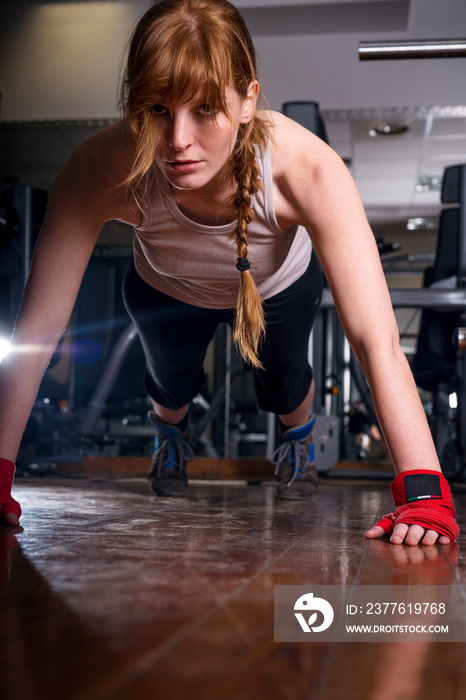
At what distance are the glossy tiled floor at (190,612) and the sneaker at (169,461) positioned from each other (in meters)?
0.62

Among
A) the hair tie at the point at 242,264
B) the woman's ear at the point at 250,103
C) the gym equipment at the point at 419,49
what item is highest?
the gym equipment at the point at 419,49

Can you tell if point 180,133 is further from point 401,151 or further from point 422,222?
point 422,222

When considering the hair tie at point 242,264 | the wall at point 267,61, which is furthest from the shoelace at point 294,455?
the wall at point 267,61

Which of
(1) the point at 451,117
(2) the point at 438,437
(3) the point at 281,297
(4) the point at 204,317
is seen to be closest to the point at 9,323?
(4) the point at 204,317

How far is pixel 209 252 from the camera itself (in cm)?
128

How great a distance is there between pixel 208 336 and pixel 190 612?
118 cm

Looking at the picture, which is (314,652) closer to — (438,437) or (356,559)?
(356,559)

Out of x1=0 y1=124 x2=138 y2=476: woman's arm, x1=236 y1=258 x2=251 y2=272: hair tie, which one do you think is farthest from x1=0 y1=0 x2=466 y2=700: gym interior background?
x1=236 y1=258 x2=251 y2=272: hair tie

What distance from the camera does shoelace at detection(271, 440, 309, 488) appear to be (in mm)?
1854

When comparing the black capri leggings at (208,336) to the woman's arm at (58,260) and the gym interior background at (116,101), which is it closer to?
the woman's arm at (58,260)

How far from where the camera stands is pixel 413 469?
0.99 metres

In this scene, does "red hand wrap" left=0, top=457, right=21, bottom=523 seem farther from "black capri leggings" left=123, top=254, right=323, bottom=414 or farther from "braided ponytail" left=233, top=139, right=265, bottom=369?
"black capri leggings" left=123, top=254, right=323, bottom=414

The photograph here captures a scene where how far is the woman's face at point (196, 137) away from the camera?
96 cm

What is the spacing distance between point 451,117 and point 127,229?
3442 mm
